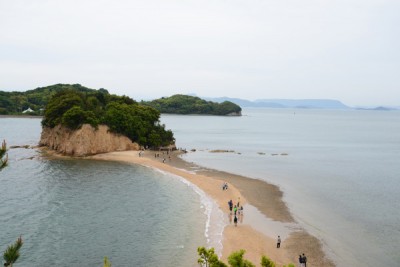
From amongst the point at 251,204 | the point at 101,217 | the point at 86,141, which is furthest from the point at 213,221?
the point at 86,141

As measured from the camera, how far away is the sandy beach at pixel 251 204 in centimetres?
2841

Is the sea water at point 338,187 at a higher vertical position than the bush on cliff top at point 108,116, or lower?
lower

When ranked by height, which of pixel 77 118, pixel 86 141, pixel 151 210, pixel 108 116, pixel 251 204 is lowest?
pixel 251 204

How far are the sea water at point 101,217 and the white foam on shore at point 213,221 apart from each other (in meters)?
0.21

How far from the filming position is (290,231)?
110ft

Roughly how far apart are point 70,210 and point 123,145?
39265 millimetres

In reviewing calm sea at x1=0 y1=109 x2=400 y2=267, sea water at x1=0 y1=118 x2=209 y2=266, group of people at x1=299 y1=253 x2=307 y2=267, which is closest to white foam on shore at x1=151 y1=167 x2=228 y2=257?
sea water at x1=0 y1=118 x2=209 y2=266

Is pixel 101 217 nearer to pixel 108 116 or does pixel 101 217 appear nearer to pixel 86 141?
pixel 86 141

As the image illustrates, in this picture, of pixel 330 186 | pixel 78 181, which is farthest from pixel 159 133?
pixel 330 186

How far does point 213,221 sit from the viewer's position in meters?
35.6

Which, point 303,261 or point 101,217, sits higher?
point 101,217

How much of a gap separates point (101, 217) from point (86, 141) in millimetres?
38195

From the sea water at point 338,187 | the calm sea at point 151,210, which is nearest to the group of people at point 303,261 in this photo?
the calm sea at point 151,210

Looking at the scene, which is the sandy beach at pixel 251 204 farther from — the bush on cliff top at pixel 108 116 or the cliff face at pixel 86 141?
the bush on cliff top at pixel 108 116
